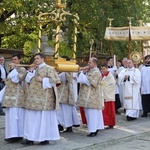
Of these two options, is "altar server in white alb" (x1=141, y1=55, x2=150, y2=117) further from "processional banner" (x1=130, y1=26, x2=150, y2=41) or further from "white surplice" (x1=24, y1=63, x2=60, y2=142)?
"white surplice" (x1=24, y1=63, x2=60, y2=142)

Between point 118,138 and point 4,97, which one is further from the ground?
point 4,97

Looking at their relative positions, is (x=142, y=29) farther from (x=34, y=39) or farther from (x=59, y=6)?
(x=34, y=39)

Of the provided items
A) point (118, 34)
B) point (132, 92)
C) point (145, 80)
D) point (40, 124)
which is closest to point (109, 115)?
point (132, 92)

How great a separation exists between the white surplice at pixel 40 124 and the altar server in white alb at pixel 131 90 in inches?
136

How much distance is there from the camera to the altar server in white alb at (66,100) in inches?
323

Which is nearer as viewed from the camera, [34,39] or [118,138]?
[118,138]

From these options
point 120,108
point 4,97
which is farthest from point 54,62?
point 120,108

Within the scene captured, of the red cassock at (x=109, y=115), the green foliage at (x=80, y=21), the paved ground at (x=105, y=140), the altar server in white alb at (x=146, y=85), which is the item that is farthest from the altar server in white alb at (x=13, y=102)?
the green foliage at (x=80, y=21)

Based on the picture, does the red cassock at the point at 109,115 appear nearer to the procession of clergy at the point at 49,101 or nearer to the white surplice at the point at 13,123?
the procession of clergy at the point at 49,101

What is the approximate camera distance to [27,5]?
16.7 m

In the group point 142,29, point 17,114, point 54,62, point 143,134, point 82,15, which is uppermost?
point 82,15

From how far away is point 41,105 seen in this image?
22.4 feet

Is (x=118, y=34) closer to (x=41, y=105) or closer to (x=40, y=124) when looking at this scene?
(x=41, y=105)

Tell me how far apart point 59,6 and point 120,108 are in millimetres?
5329
